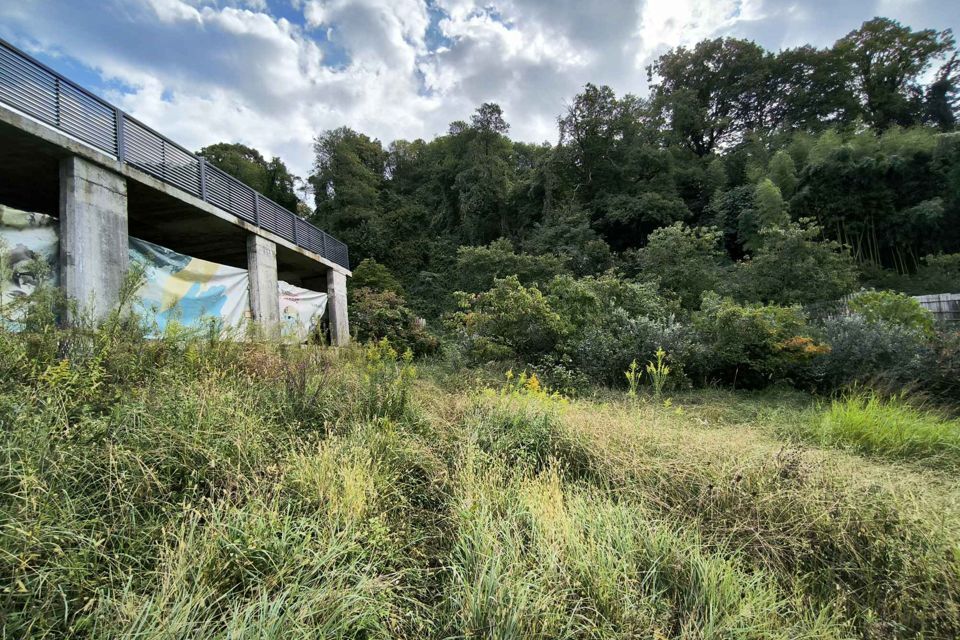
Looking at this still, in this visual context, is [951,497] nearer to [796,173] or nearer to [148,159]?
[148,159]

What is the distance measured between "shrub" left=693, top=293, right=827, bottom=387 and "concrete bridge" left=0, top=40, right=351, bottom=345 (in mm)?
7495

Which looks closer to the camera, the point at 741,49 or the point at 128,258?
the point at 128,258

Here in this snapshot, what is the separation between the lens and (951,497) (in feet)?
7.80

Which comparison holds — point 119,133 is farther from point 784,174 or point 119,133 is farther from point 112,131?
point 784,174

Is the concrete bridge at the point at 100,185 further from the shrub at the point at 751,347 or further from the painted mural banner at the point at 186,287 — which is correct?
the shrub at the point at 751,347

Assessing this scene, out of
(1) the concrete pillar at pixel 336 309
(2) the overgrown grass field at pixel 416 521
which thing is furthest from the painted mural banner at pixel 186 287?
(1) the concrete pillar at pixel 336 309

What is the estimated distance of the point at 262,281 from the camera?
888 cm

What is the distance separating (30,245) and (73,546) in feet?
17.8

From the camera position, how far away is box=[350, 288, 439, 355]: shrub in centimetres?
1370

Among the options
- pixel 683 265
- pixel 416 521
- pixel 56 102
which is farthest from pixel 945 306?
pixel 56 102

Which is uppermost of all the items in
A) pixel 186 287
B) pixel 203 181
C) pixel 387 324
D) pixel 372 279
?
pixel 203 181

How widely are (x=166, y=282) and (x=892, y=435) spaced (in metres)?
9.40

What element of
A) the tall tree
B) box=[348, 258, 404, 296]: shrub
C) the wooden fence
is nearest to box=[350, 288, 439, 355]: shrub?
box=[348, 258, 404, 296]: shrub

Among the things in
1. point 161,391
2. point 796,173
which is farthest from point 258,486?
point 796,173
